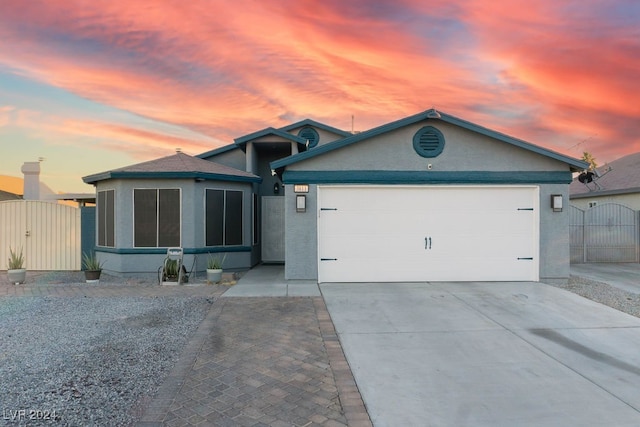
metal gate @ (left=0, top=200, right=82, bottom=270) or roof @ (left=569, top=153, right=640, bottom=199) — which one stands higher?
roof @ (left=569, top=153, right=640, bottom=199)

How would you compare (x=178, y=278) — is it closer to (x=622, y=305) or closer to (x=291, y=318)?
(x=291, y=318)

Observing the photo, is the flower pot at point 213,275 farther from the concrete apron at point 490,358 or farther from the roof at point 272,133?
the roof at point 272,133

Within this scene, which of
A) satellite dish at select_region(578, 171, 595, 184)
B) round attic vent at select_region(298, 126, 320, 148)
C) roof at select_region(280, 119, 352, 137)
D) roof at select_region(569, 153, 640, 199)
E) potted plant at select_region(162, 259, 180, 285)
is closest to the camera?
potted plant at select_region(162, 259, 180, 285)

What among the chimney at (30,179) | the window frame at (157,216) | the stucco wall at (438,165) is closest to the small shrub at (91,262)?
the window frame at (157,216)

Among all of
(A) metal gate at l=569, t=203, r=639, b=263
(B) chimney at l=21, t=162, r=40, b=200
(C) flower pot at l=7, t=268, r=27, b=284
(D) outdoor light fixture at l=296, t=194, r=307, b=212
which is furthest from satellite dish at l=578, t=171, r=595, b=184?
(B) chimney at l=21, t=162, r=40, b=200

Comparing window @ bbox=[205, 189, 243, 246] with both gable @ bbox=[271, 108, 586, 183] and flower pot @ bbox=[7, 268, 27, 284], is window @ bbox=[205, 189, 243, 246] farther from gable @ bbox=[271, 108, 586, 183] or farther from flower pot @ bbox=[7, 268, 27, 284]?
flower pot @ bbox=[7, 268, 27, 284]

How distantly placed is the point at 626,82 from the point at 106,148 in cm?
1931

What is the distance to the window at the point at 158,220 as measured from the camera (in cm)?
1030

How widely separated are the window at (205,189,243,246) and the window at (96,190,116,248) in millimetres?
2592

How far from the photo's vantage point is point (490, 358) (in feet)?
14.5

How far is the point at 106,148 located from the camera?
1639 centimetres

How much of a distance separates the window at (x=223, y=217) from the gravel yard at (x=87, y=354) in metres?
3.34

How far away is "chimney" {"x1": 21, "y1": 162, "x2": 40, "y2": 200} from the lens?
65.7 feet

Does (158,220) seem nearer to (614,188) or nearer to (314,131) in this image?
(314,131)
